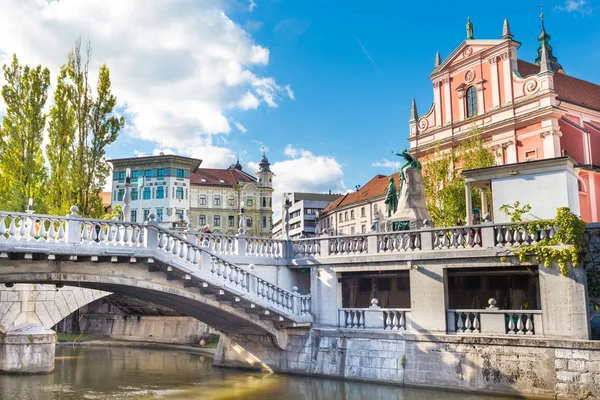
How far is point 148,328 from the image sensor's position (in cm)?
3984

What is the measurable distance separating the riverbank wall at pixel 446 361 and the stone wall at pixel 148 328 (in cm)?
1410

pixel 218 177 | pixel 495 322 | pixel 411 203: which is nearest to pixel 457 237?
pixel 495 322

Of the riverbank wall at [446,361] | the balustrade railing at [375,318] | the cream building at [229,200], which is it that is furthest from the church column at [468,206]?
the cream building at [229,200]

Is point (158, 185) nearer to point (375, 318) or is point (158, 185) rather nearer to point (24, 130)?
point (24, 130)

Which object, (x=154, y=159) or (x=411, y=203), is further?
(x=154, y=159)

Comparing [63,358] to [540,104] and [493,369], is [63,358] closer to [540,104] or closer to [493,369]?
[493,369]

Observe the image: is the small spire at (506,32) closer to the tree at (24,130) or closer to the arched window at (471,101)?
the arched window at (471,101)

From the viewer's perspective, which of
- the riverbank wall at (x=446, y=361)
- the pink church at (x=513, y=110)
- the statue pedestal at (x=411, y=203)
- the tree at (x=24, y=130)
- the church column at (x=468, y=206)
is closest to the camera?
the riverbank wall at (x=446, y=361)

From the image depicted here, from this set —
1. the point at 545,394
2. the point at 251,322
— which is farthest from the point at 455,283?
the point at 251,322

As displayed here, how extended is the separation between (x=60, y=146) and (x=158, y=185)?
166 feet

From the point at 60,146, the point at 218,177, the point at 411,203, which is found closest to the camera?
the point at 411,203

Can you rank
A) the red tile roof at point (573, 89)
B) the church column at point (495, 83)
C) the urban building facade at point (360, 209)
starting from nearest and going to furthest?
1. the church column at point (495, 83)
2. the red tile roof at point (573, 89)
3. the urban building facade at point (360, 209)

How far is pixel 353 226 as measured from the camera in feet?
252

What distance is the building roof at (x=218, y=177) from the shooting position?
8654 cm
